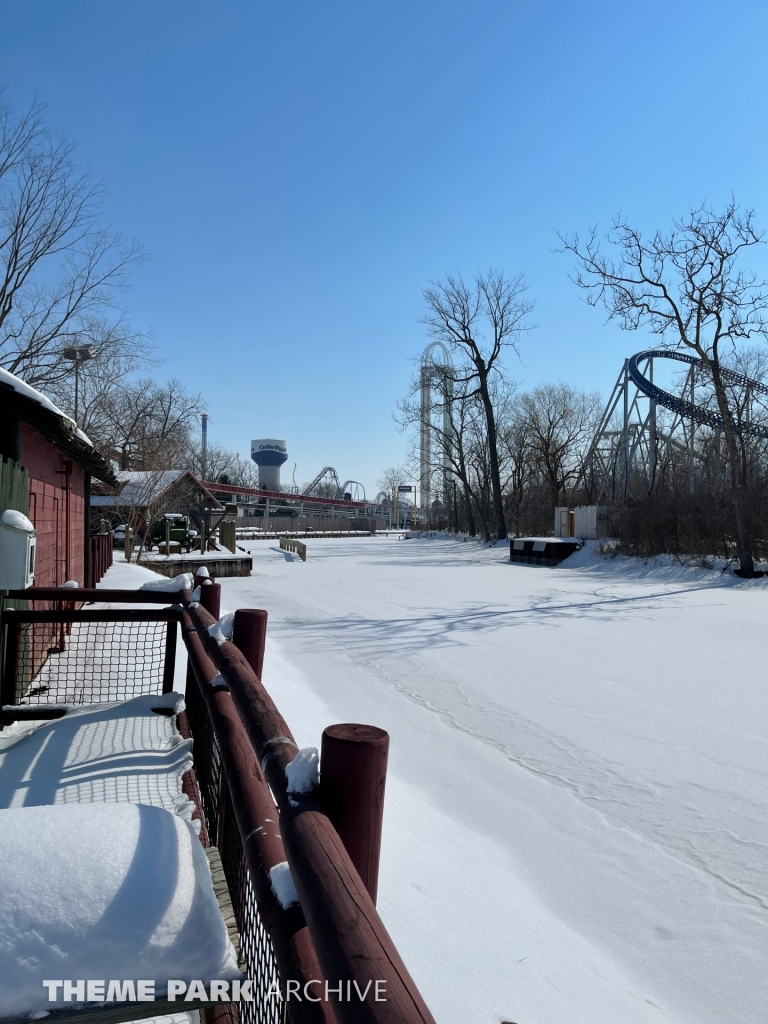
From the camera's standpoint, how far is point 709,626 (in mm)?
10648

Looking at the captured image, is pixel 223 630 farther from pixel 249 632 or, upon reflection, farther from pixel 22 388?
pixel 22 388

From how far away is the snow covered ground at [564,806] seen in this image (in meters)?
2.66

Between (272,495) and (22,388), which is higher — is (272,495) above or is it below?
above

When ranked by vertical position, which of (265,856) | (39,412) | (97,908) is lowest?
(97,908)

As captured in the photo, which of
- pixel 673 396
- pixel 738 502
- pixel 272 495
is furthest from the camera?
pixel 272 495

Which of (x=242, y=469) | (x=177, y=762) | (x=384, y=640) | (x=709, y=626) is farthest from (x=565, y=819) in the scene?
(x=242, y=469)

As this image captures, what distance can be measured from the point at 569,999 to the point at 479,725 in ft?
10.6

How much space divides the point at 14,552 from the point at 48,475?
4.26 m

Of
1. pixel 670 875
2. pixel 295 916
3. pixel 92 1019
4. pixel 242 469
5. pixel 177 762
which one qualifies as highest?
pixel 242 469

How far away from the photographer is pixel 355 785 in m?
1.37

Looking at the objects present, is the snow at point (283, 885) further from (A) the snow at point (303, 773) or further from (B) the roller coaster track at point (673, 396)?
(B) the roller coaster track at point (673, 396)

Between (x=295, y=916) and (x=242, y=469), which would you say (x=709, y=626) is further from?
(x=242, y=469)

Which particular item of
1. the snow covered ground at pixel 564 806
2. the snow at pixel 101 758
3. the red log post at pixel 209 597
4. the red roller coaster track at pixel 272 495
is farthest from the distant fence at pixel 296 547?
the red roller coaster track at pixel 272 495

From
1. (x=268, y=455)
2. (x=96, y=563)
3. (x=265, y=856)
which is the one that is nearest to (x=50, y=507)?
(x=96, y=563)
